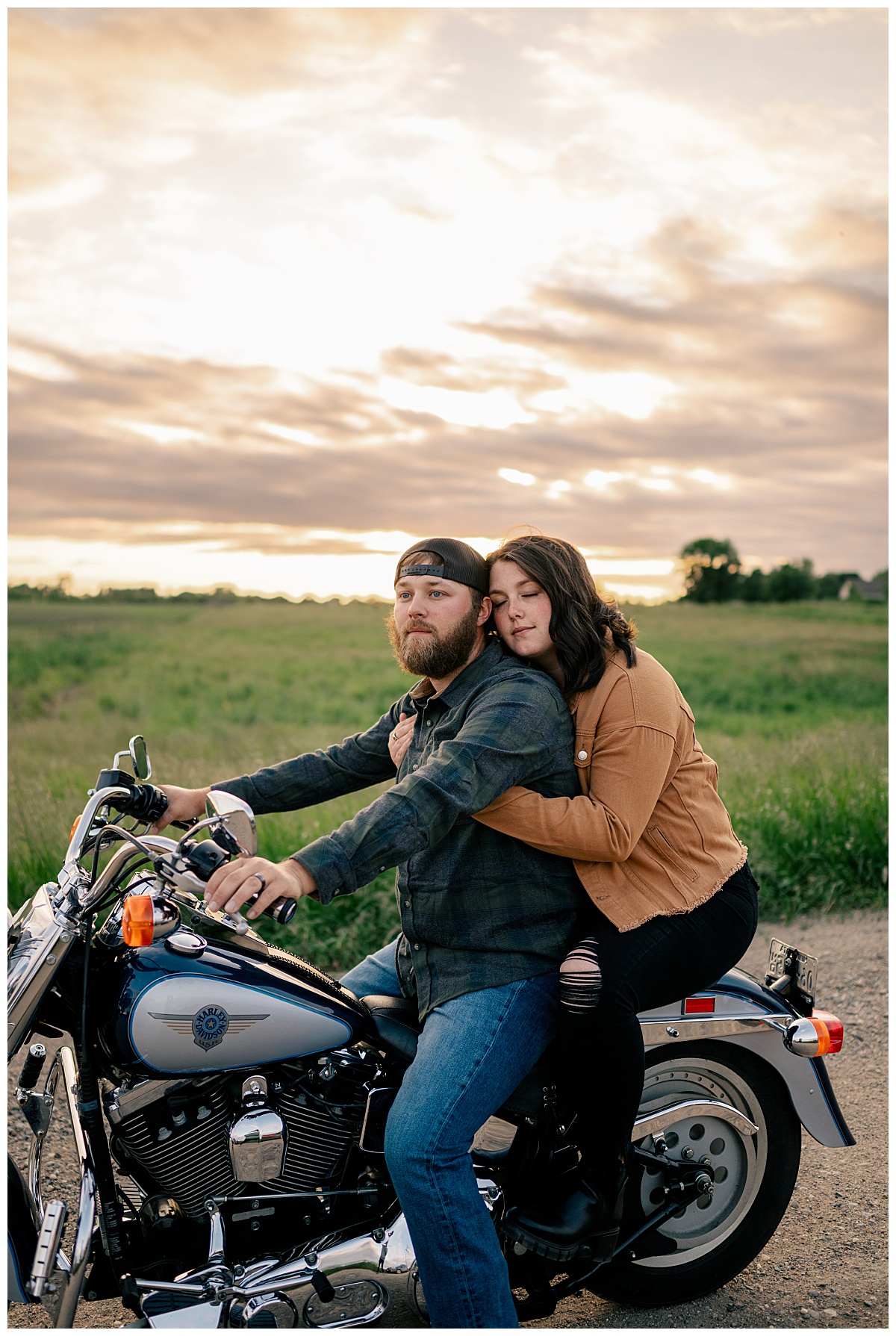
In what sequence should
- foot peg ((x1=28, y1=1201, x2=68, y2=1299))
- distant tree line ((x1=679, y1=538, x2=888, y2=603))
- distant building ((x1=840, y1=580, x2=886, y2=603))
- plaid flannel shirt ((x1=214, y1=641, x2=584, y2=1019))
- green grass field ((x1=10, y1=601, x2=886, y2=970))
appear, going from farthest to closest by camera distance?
distant tree line ((x1=679, y1=538, x2=888, y2=603)) < distant building ((x1=840, y1=580, x2=886, y2=603)) < green grass field ((x1=10, y1=601, x2=886, y2=970)) < plaid flannel shirt ((x1=214, y1=641, x2=584, y2=1019)) < foot peg ((x1=28, y1=1201, x2=68, y2=1299))

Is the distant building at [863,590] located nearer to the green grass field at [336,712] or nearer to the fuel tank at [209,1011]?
the green grass field at [336,712]

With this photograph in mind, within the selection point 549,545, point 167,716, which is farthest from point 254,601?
point 549,545

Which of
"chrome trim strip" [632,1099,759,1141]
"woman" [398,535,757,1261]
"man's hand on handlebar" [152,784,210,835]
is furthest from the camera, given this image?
"chrome trim strip" [632,1099,759,1141]

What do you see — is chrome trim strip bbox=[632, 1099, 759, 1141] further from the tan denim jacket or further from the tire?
the tan denim jacket

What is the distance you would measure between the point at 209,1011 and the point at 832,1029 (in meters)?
1.77

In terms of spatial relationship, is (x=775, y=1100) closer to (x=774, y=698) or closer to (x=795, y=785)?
(x=795, y=785)

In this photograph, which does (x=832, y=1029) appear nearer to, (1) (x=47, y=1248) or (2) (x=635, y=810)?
(2) (x=635, y=810)

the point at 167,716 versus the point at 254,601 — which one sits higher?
the point at 254,601

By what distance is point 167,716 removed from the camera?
17281mm

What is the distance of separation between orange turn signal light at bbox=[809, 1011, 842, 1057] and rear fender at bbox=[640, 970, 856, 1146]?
0.26 ft

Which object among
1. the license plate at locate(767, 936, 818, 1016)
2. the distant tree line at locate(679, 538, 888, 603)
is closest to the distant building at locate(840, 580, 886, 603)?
the distant tree line at locate(679, 538, 888, 603)

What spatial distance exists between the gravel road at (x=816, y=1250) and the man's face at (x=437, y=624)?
2.01 m

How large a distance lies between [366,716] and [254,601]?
19487mm

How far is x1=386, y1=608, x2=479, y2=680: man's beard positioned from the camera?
117 inches
